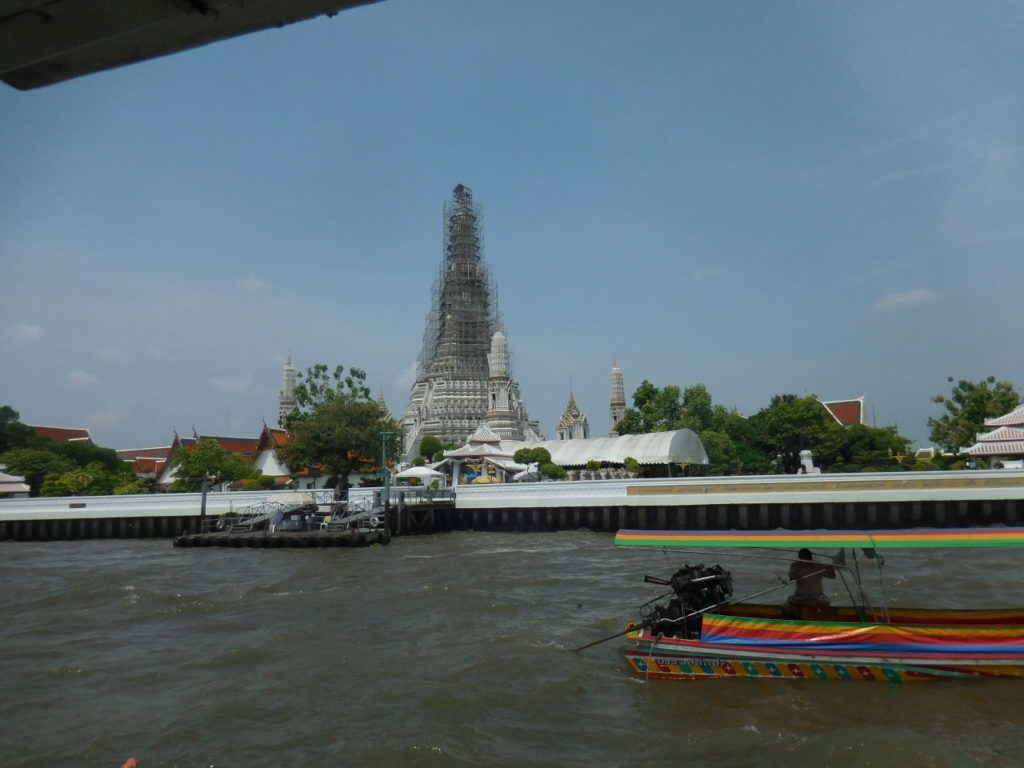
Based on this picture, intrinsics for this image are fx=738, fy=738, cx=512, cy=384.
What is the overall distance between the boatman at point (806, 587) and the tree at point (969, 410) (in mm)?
29390

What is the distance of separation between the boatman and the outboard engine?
74 cm

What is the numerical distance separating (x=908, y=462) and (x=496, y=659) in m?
35.0

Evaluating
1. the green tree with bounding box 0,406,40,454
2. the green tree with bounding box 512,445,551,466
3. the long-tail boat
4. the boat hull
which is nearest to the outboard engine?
the long-tail boat

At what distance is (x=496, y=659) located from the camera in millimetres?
9781

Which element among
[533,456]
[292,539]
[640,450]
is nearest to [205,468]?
[292,539]

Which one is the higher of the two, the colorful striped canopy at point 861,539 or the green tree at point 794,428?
the green tree at point 794,428

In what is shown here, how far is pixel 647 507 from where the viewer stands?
25.8m

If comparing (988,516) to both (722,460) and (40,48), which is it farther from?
(40,48)

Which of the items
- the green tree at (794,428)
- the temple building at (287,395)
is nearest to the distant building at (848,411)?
the green tree at (794,428)

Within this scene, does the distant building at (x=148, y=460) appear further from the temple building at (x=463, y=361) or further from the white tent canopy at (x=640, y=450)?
the white tent canopy at (x=640, y=450)

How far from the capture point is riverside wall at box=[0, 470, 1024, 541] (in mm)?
22828

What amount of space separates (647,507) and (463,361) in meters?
35.4

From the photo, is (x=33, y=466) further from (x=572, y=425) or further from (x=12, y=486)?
(x=572, y=425)

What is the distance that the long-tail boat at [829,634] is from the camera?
796 centimetres
